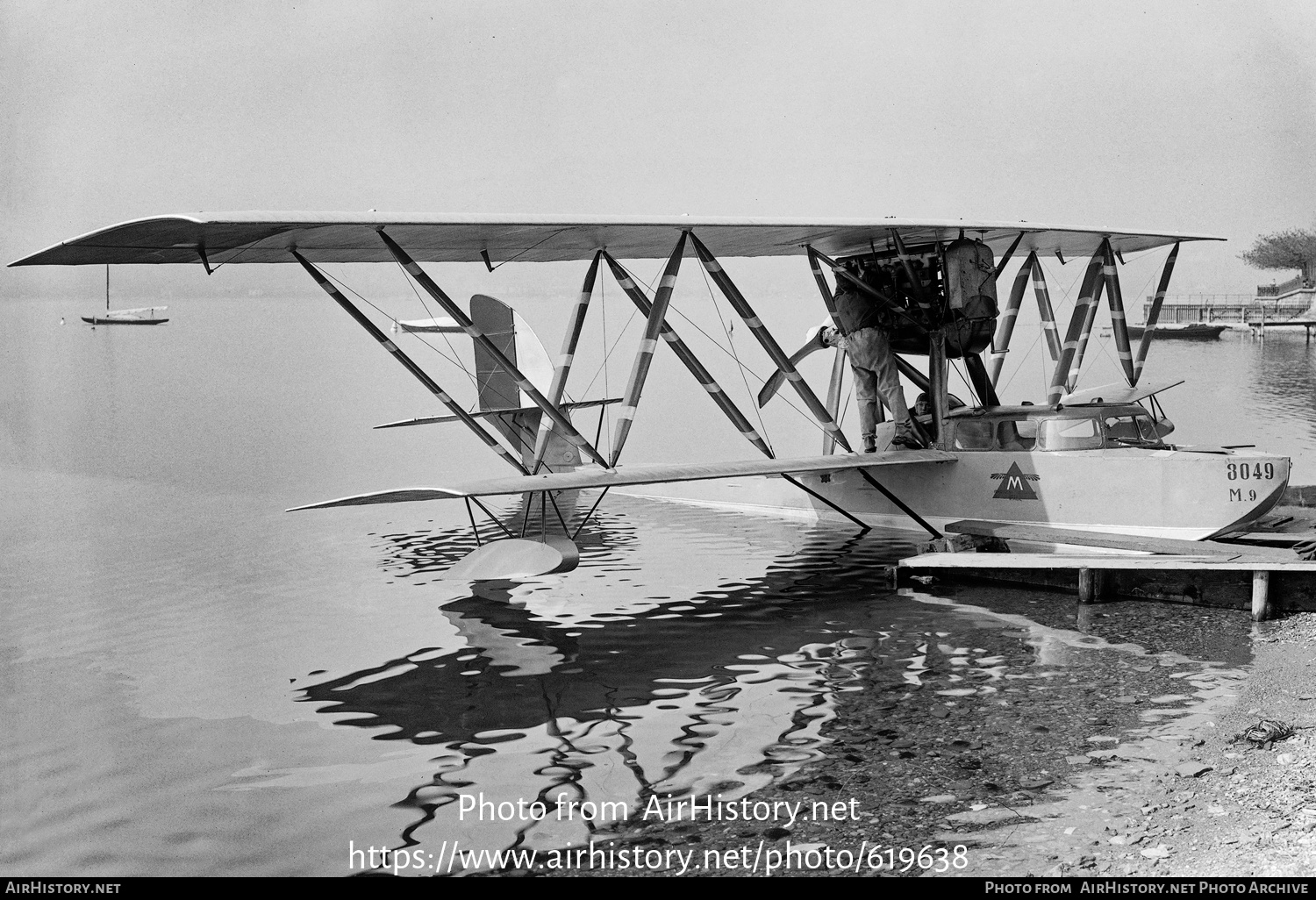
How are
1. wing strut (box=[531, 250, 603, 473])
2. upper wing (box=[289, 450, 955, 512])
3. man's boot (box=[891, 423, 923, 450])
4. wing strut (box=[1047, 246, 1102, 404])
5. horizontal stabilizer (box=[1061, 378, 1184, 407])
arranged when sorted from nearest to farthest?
1. upper wing (box=[289, 450, 955, 512])
2. wing strut (box=[531, 250, 603, 473])
3. man's boot (box=[891, 423, 923, 450])
4. wing strut (box=[1047, 246, 1102, 404])
5. horizontal stabilizer (box=[1061, 378, 1184, 407])

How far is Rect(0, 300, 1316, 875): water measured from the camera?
7.45 metres

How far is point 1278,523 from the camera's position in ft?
44.1

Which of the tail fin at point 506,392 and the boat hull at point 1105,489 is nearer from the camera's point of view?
the boat hull at point 1105,489

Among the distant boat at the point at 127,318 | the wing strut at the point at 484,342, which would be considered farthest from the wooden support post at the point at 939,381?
the distant boat at the point at 127,318

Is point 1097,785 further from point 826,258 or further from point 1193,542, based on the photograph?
point 826,258

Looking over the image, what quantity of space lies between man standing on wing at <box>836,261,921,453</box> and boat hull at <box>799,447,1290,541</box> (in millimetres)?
756

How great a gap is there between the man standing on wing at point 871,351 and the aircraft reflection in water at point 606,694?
219 cm

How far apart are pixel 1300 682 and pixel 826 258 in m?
8.69

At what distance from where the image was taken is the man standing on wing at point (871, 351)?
1552 cm

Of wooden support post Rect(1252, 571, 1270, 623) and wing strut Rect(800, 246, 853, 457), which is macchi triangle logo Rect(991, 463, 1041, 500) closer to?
wing strut Rect(800, 246, 853, 457)

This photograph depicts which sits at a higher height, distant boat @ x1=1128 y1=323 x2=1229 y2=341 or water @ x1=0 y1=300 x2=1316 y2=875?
distant boat @ x1=1128 y1=323 x2=1229 y2=341

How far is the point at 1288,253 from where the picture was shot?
10906 centimetres

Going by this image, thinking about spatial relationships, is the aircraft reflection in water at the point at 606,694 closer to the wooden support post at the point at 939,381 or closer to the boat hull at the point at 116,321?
the wooden support post at the point at 939,381

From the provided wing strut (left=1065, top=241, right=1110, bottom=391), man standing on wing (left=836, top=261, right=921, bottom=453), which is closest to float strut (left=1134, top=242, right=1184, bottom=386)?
wing strut (left=1065, top=241, right=1110, bottom=391)
